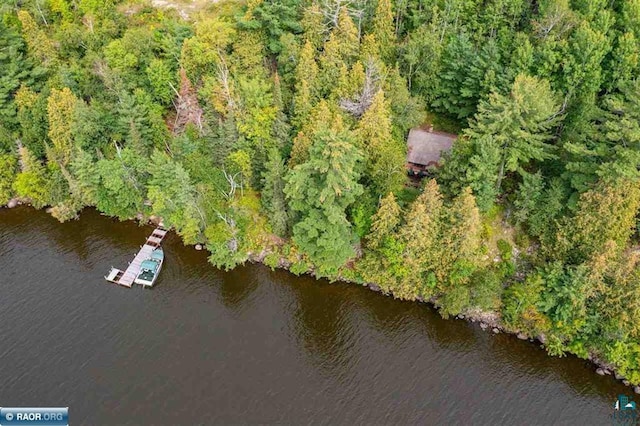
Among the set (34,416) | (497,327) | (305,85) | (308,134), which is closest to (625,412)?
(497,327)

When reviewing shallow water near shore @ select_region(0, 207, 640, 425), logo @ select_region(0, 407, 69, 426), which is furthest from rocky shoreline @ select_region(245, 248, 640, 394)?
logo @ select_region(0, 407, 69, 426)

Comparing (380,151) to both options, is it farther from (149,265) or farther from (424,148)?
(149,265)

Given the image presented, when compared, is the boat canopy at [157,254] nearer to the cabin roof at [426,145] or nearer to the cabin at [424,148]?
the cabin at [424,148]

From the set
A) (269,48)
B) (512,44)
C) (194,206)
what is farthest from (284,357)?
(512,44)

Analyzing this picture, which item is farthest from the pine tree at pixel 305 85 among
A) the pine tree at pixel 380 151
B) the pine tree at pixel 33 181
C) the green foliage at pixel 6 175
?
the green foliage at pixel 6 175

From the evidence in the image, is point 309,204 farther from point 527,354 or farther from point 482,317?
point 527,354

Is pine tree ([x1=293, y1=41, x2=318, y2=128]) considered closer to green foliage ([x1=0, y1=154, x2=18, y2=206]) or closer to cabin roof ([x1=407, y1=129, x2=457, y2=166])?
cabin roof ([x1=407, y1=129, x2=457, y2=166])

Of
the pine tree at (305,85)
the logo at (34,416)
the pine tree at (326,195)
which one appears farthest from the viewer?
the pine tree at (305,85)

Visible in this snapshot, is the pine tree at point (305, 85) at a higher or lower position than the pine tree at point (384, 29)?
lower
